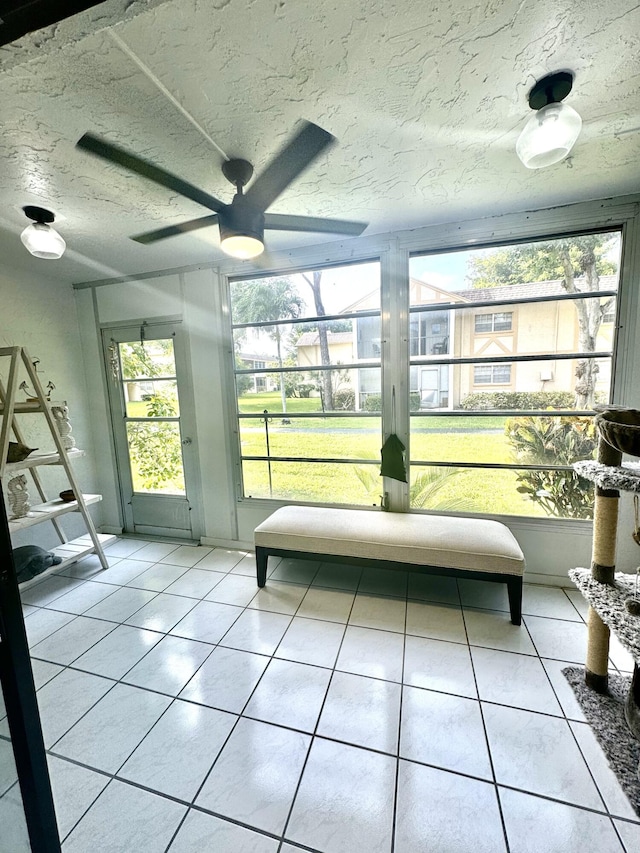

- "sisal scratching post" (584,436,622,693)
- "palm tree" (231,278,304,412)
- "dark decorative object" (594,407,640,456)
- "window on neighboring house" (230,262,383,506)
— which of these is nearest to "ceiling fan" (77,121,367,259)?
"window on neighboring house" (230,262,383,506)

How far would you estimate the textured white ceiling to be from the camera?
993 mm

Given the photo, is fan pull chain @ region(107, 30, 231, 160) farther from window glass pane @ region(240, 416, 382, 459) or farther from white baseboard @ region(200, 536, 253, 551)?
white baseboard @ region(200, 536, 253, 551)

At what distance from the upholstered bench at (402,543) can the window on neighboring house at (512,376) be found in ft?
1.26

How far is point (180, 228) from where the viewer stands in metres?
1.67

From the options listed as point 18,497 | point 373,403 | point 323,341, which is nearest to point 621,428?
point 373,403

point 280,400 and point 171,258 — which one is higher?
point 171,258

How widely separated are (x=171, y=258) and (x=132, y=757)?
3084mm

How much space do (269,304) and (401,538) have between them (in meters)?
2.14

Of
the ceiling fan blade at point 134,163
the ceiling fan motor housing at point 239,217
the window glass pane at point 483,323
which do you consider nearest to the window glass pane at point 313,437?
the window glass pane at point 483,323

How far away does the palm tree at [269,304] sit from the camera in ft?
9.27

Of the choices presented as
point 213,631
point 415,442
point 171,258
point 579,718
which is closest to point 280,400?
point 415,442

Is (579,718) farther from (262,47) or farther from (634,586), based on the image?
(262,47)

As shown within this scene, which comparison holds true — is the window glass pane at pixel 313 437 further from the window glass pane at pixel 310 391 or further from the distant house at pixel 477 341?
the distant house at pixel 477 341

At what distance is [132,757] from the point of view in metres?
1.35
